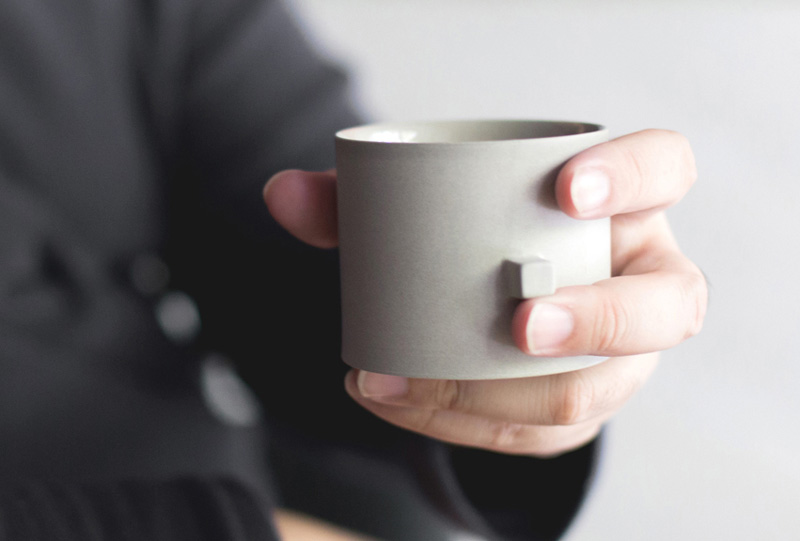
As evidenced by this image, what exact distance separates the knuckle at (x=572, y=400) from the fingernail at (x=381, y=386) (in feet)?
0.49

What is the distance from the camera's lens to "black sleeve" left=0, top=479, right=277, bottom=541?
2.29 feet

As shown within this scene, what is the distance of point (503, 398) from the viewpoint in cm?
68

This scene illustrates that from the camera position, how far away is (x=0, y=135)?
122 cm

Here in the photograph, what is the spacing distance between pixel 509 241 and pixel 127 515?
1.65ft

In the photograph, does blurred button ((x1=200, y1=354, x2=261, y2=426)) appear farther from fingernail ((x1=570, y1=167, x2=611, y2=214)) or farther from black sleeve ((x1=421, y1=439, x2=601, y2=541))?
fingernail ((x1=570, y1=167, x2=611, y2=214))

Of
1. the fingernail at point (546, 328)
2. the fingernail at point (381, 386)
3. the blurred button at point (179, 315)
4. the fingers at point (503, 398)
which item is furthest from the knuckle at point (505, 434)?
the blurred button at point (179, 315)

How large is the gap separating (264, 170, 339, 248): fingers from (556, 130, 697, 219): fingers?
0.32m

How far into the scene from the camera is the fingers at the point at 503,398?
0.68 m

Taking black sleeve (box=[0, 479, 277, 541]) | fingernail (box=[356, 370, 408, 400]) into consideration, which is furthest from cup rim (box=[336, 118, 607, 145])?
black sleeve (box=[0, 479, 277, 541])

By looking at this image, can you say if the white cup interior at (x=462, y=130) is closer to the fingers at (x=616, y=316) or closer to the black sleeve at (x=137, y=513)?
the fingers at (x=616, y=316)

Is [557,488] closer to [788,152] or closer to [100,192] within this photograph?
[100,192]

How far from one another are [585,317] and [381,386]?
235 millimetres

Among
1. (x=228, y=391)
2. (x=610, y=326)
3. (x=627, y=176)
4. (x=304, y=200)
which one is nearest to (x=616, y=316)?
(x=610, y=326)

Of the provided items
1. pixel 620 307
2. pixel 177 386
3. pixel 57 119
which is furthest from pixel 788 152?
pixel 57 119
